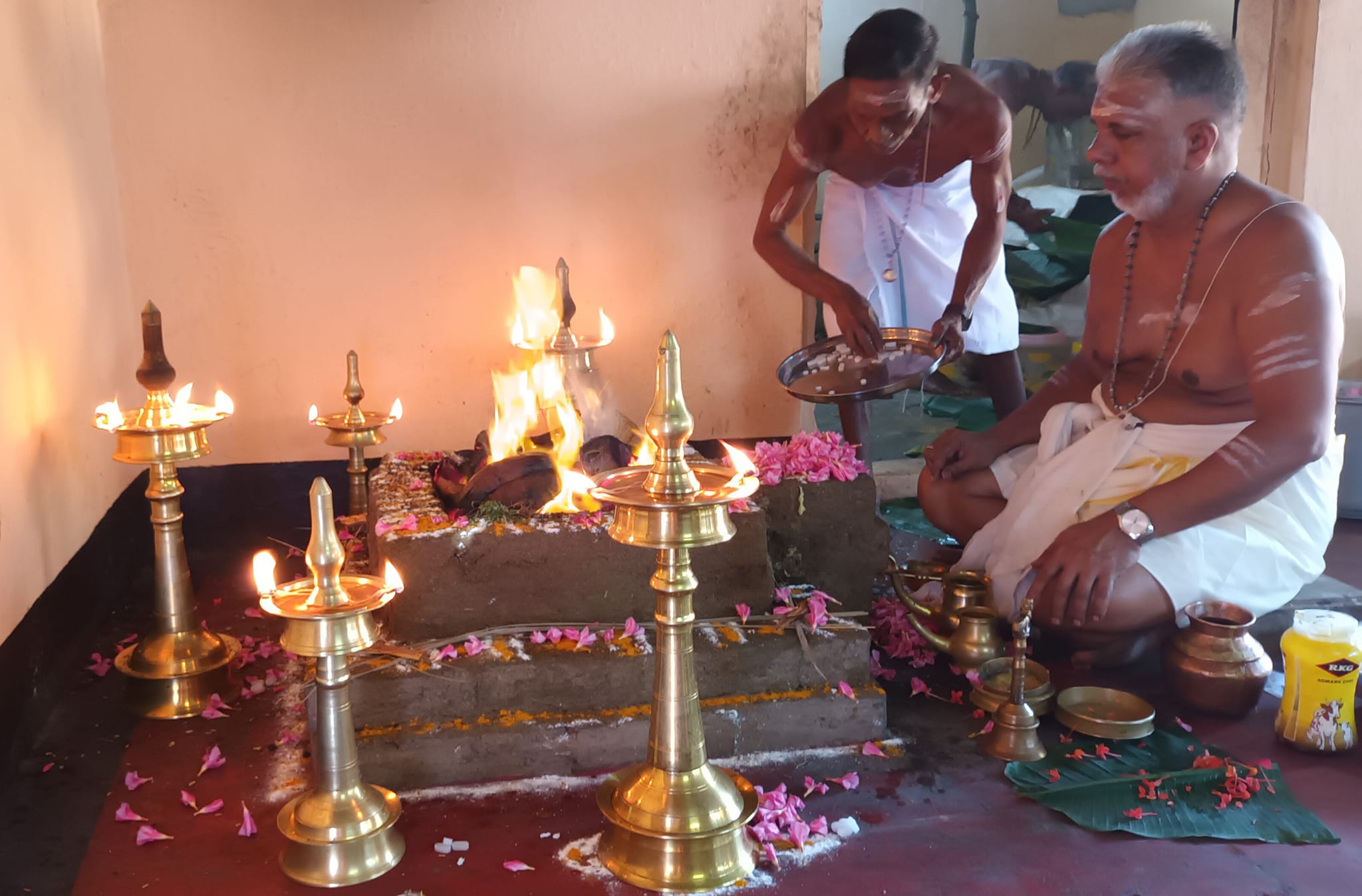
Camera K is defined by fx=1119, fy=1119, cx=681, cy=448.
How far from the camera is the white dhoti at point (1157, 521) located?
3.19 m

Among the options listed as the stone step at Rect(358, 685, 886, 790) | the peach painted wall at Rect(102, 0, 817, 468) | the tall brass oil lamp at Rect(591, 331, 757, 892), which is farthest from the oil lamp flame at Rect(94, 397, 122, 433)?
the tall brass oil lamp at Rect(591, 331, 757, 892)

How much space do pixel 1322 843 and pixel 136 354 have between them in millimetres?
4328

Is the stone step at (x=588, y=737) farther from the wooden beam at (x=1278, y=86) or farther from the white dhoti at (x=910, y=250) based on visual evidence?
the wooden beam at (x=1278, y=86)

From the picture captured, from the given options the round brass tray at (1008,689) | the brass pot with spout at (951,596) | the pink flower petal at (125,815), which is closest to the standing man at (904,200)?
the brass pot with spout at (951,596)

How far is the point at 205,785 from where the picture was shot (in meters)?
2.80

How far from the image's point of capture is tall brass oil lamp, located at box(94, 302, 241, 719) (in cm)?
307

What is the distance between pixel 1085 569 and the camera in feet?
10.2

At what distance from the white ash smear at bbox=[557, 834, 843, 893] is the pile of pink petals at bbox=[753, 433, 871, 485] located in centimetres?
131

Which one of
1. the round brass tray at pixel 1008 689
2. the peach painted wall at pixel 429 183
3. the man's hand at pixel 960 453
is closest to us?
the round brass tray at pixel 1008 689

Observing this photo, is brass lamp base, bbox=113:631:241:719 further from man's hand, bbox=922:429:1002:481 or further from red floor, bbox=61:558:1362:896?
man's hand, bbox=922:429:1002:481

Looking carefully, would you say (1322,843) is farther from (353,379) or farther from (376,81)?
(376,81)

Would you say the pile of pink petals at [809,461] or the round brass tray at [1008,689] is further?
the pile of pink petals at [809,461]

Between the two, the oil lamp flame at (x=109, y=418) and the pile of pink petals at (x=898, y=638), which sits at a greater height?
the oil lamp flame at (x=109, y=418)

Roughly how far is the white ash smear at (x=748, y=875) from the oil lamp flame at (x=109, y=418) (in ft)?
5.58
